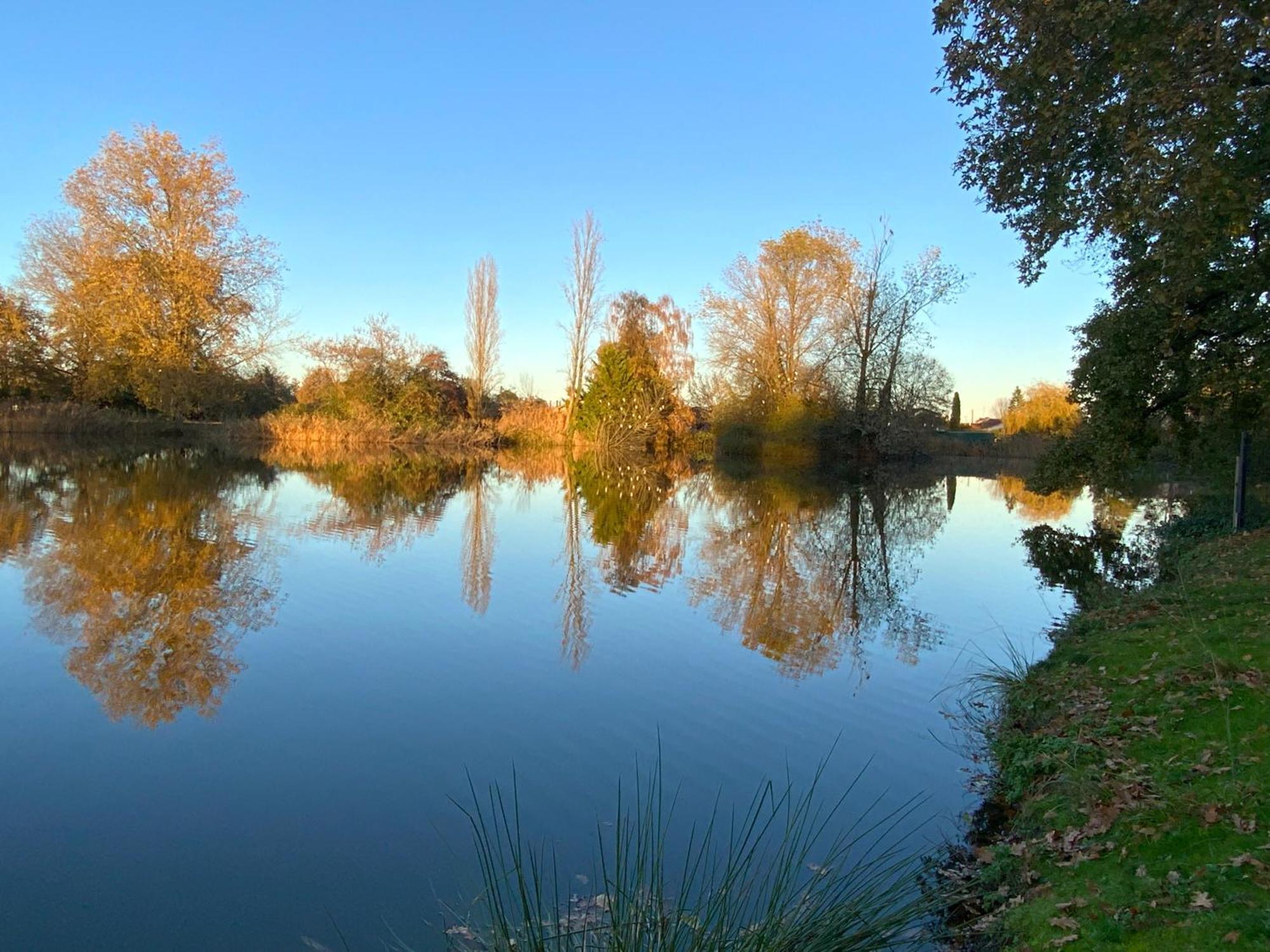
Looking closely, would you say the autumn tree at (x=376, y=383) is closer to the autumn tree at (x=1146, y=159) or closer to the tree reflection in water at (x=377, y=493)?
the tree reflection in water at (x=377, y=493)

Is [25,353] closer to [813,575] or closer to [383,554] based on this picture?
[383,554]

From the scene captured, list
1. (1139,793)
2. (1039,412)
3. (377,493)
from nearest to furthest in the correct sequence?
1. (1139,793)
2. (377,493)
3. (1039,412)

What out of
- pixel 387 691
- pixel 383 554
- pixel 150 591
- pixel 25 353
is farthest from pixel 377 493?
pixel 25 353

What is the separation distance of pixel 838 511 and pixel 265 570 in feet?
43.8

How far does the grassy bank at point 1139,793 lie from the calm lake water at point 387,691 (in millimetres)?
602

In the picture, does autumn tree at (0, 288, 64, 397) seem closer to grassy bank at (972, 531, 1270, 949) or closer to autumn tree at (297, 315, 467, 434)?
autumn tree at (297, 315, 467, 434)

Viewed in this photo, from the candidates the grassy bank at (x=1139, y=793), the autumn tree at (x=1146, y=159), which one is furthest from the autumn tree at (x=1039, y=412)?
the grassy bank at (x=1139, y=793)

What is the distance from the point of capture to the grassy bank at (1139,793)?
115 inches

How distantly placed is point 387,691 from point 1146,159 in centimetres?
723

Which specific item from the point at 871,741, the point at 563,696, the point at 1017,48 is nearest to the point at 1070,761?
the point at 871,741

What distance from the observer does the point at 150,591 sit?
8.17 meters

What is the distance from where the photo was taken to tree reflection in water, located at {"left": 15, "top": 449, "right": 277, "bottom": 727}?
18.9ft

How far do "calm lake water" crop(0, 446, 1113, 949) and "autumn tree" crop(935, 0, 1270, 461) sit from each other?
12.9ft

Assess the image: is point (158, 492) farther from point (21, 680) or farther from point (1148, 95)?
point (1148, 95)
